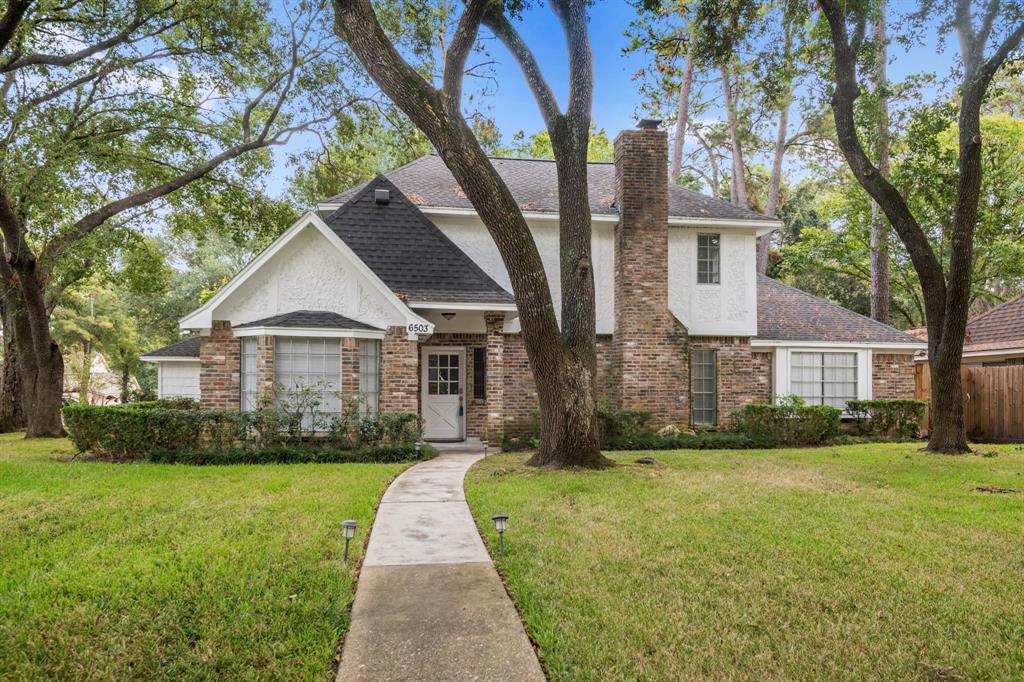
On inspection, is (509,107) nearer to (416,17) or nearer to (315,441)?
(416,17)

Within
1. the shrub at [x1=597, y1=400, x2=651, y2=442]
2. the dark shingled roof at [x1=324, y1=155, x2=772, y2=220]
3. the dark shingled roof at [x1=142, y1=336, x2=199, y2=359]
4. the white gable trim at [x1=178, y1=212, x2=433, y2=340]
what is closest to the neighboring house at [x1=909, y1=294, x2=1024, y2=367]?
the dark shingled roof at [x1=324, y1=155, x2=772, y2=220]

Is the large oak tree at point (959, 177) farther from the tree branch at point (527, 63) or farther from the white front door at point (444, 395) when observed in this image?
the white front door at point (444, 395)

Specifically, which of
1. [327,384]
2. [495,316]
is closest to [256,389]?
[327,384]

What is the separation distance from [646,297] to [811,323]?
5483mm

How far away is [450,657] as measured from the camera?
391cm

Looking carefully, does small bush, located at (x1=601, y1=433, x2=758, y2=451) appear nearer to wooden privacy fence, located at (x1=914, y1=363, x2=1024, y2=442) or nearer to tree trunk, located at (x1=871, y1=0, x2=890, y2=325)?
wooden privacy fence, located at (x1=914, y1=363, x2=1024, y2=442)

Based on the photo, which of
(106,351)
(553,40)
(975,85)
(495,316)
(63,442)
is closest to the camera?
(975,85)

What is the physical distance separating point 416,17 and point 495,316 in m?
6.33

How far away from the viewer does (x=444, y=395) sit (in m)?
16.4

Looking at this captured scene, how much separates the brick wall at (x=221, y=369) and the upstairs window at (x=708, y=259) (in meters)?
11.2

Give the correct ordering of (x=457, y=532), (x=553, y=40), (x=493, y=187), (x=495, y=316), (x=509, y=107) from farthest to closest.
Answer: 1. (x=509, y=107)
2. (x=495, y=316)
3. (x=553, y=40)
4. (x=493, y=187)
5. (x=457, y=532)

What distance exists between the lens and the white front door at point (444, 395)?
1636 cm

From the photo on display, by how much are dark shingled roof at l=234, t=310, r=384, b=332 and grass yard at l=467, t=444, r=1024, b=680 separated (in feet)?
15.9

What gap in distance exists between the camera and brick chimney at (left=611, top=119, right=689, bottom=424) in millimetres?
16375
